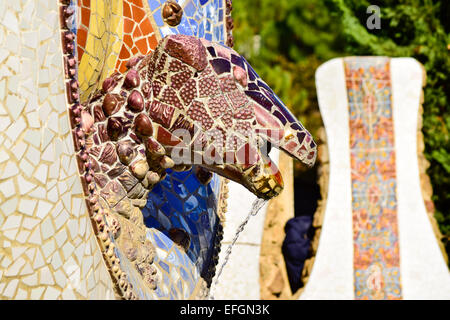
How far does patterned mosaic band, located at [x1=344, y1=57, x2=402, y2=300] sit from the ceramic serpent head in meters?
3.68

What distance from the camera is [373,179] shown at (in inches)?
245

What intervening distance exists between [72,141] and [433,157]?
19.8 feet

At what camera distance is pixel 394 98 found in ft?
20.7

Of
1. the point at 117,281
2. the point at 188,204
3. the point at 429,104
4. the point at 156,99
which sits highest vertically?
the point at 429,104

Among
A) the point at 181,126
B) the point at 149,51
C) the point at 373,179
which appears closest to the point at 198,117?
the point at 181,126

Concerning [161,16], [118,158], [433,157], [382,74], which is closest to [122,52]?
[161,16]

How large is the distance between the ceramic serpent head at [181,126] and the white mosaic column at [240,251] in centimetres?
177

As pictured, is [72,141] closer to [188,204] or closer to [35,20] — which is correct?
[35,20]

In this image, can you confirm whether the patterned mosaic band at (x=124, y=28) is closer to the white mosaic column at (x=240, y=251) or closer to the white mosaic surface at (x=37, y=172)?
the white mosaic surface at (x=37, y=172)

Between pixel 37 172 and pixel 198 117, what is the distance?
56 cm

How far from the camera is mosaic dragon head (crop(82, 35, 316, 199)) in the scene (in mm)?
2465

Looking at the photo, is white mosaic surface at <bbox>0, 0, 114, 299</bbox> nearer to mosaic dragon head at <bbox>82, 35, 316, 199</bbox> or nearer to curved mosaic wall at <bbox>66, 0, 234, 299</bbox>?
curved mosaic wall at <bbox>66, 0, 234, 299</bbox>

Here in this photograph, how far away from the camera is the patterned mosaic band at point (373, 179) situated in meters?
6.05

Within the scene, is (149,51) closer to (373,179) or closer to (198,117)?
(198,117)
